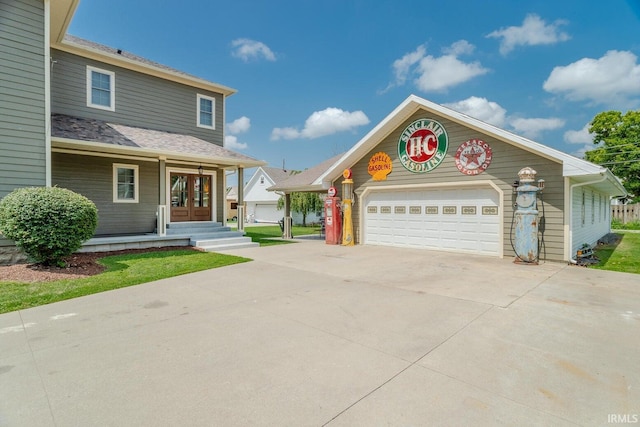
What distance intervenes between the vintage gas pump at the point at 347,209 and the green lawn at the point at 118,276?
4.82 meters

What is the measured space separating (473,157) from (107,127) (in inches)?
494

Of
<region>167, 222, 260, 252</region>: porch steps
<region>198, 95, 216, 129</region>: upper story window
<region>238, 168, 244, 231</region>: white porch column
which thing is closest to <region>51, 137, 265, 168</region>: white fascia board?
<region>238, 168, 244, 231</region>: white porch column

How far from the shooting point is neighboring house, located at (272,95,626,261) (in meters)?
8.61

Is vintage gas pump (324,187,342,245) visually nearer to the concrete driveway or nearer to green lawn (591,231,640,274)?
the concrete driveway

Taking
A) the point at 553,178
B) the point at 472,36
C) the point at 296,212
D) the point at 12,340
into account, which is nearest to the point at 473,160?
the point at 553,178

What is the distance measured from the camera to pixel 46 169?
8352 mm

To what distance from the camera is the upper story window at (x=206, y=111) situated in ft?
47.2

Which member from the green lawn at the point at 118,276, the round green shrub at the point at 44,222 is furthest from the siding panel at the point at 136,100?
the green lawn at the point at 118,276

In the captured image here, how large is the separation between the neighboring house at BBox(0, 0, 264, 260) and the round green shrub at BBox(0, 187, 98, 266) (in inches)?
53.2

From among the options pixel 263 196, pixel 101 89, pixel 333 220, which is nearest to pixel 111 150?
pixel 101 89

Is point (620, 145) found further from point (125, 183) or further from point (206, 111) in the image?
point (125, 183)

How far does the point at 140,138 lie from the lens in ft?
37.4

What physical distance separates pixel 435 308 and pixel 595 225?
13554 millimetres

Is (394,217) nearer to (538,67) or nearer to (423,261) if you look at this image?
(423,261)
